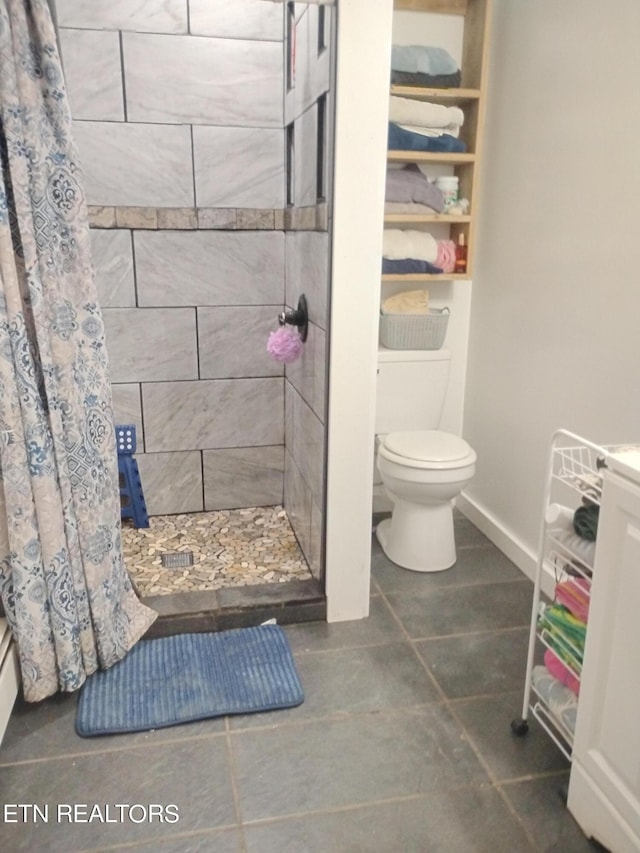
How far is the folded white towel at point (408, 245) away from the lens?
2711mm

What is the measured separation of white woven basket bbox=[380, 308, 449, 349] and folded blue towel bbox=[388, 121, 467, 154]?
624 millimetres

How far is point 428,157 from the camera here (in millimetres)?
2643

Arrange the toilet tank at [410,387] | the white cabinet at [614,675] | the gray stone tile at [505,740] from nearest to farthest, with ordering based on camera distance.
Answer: the white cabinet at [614,675] → the gray stone tile at [505,740] → the toilet tank at [410,387]

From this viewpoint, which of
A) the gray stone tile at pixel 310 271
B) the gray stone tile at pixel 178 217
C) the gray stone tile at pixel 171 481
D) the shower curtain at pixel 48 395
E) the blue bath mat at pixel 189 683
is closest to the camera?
the shower curtain at pixel 48 395

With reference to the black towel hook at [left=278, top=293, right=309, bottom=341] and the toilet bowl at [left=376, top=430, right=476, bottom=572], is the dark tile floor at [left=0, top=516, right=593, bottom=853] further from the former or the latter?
the black towel hook at [left=278, top=293, right=309, bottom=341]

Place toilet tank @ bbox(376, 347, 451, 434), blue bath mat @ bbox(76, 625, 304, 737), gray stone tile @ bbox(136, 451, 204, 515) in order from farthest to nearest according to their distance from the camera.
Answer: gray stone tile @ bbox(136, 451, 204, 515) → toilet tank @ bbox(376, 347, 451, 434) → blue bath mat @ bbox(76, 625, 304, 737)

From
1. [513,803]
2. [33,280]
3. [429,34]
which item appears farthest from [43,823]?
[429,34]

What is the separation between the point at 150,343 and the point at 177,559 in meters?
0.88

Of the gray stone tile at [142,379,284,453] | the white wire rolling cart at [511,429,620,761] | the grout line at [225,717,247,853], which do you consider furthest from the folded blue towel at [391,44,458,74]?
the grout line at [225,717,247,853]

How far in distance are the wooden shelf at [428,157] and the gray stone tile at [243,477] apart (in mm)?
1284

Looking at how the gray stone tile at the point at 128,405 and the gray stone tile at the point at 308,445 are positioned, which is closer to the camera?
the gray stone tile at the point at 308,445

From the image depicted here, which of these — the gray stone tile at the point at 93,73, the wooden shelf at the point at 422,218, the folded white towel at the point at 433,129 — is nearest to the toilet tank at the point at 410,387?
the wooden shelf at the point at 422,218

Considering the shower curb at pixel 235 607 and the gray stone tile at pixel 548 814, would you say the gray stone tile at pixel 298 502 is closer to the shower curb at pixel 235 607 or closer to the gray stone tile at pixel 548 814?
the shower curb at pixel 235 607

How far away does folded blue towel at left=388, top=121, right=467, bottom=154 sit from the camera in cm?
259
